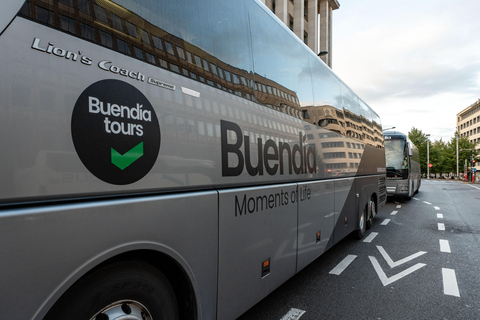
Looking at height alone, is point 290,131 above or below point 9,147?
above

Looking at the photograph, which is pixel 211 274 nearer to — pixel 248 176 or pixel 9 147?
pixel 248 176

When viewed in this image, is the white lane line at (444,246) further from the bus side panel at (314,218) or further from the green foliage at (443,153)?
the green foliage at (443,153)

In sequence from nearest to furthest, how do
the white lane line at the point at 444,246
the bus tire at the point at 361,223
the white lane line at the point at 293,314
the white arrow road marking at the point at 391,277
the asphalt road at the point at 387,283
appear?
the white lane line at the point at 293,314 → the asphalt road at the point at 387,283 → the white arrow road marking at the point at 391,277 → the white lane line at the point at 444,246 → the bus tire at the point at 361,223

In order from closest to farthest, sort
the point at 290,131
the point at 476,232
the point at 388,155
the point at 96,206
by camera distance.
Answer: the point at 96,206, the point at 290,131, the point at 476,232, the point at 388,155

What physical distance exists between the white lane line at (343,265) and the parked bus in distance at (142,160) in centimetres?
179

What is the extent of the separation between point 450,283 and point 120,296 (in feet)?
15.5

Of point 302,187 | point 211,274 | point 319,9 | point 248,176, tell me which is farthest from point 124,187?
point 319,9

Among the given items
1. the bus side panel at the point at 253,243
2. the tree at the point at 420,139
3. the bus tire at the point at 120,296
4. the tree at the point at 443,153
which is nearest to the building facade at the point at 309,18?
the bus side panel at the point at 253,243

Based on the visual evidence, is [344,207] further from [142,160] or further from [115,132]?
[115,132]

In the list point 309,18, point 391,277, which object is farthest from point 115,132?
point 309,18

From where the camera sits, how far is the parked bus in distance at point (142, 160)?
1.30 meters

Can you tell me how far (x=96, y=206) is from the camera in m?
1.54

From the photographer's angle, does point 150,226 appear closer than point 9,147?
No

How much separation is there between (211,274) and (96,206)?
3.68 ft
